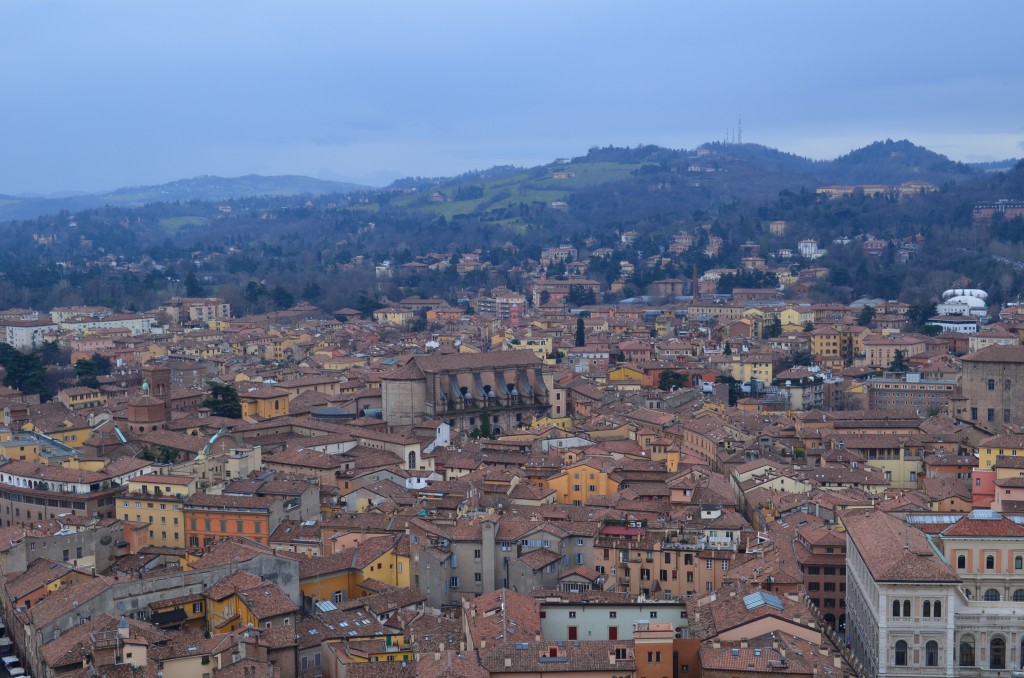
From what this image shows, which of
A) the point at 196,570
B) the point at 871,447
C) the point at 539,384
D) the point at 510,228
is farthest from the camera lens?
the point at 510,228

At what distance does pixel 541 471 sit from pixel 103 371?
25.0 metres

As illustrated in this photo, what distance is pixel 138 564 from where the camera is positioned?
2342cm

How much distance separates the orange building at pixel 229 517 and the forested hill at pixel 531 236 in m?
50.6

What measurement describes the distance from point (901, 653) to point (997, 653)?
1.53 m

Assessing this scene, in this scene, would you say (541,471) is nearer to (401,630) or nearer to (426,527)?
(426,527)

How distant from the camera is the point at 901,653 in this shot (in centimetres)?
1873

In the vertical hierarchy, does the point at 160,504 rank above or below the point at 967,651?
above

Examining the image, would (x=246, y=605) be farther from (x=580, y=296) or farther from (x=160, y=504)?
(x=580, y=296)

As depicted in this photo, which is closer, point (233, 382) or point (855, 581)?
point (855, 581)

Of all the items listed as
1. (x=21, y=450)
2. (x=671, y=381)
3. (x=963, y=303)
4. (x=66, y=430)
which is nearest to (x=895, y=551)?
(x=21, y=450)

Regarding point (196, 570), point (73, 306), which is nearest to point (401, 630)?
point (196, 570)

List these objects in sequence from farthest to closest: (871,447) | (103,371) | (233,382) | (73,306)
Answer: (73,306) → (103,371) → (233,382) → (871,447)

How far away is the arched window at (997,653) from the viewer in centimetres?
1906

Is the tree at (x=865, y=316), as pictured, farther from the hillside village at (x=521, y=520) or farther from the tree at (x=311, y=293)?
the tree at (x=311, y=293)
